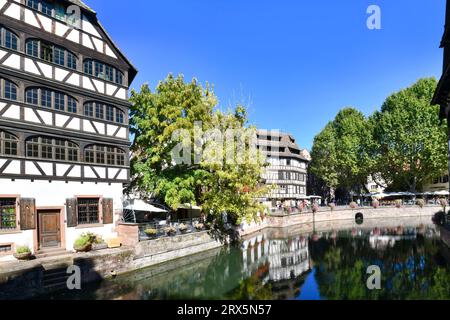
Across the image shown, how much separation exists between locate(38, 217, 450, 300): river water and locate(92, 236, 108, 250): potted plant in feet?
7.32

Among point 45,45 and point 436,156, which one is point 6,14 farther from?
point 436,156

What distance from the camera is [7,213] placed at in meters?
16.2

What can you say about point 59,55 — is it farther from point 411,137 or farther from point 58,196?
point 411,137

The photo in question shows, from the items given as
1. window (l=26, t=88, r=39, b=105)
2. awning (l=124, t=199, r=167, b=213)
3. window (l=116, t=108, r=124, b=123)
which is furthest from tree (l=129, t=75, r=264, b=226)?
window (l=26, t=88, r=39, b=105)

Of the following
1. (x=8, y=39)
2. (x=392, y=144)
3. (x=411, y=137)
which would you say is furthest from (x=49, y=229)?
(x=392, y=144)

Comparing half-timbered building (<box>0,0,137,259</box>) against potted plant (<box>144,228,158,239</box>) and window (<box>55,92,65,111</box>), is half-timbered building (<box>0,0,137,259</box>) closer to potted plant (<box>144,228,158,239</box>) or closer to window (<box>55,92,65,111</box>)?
window (<box>55,92,65,111</box>)

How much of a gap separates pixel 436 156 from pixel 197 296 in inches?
1767

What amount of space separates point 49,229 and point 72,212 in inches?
55.2

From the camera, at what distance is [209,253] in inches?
1000

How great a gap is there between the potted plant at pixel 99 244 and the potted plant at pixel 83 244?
14.0 inches

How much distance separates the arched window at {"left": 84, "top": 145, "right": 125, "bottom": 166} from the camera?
2008 centimetres

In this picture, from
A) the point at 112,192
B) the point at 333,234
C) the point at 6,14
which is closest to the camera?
the point at 6,14

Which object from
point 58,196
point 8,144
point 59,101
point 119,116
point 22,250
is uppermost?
point 59,101

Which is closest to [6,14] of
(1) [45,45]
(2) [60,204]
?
(1) [45,45]
